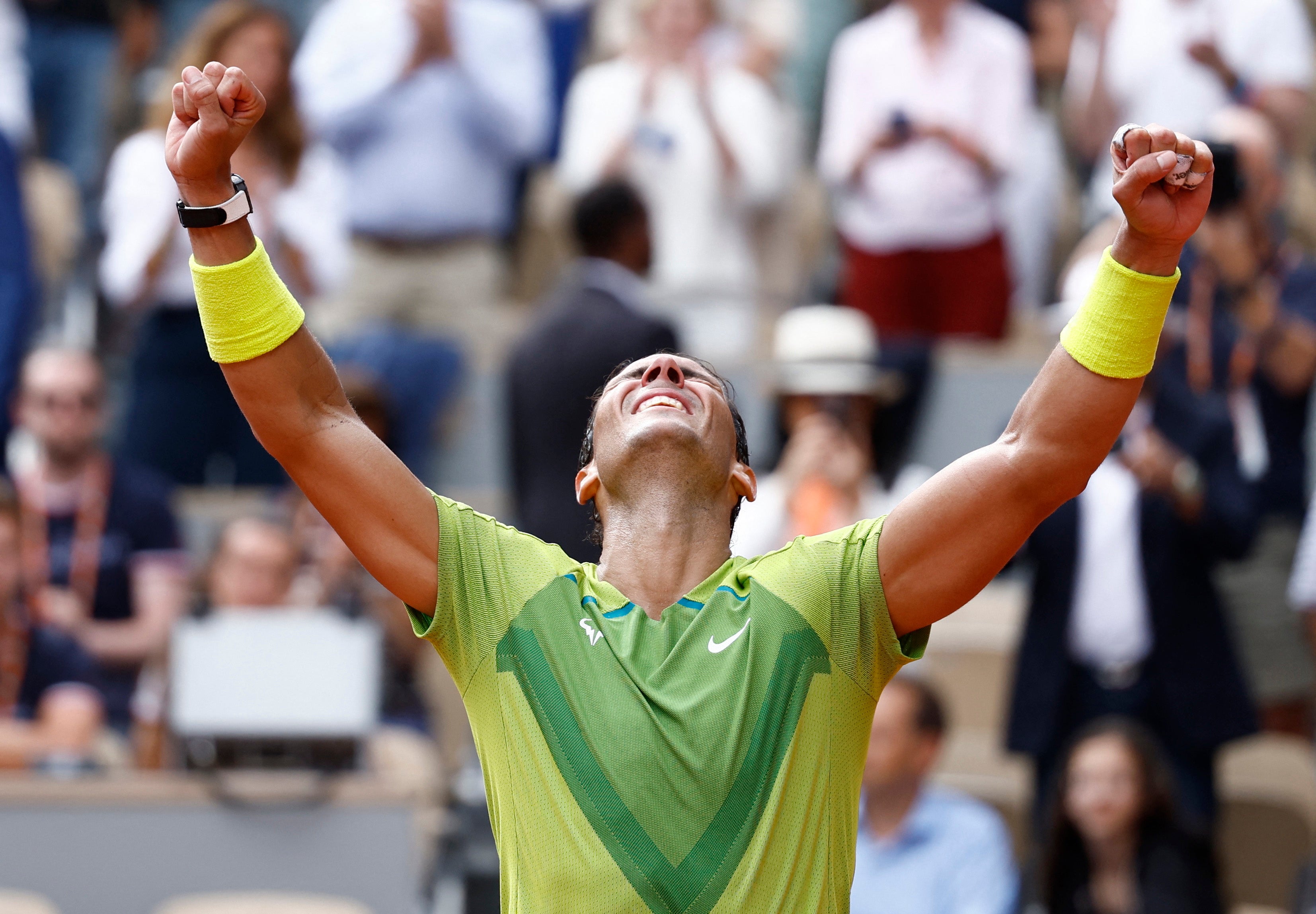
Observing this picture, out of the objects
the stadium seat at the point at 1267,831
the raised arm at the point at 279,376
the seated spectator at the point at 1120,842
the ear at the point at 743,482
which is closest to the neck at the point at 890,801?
the seated spectator at the point at 1120,842

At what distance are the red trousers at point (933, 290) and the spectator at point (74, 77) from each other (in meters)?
3.31

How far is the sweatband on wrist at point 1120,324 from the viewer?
8.71 ft

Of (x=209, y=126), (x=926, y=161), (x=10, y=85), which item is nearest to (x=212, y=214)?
(x=209, y=126)

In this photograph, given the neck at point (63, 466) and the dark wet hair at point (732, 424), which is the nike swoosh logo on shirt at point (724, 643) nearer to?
the dark wet hair at point (732, 424)

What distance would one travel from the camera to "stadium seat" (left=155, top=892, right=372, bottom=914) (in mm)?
5391

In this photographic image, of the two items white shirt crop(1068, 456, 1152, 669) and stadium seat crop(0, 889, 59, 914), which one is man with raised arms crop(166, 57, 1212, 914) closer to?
stadium seat crop(0, 889, 59, 914)

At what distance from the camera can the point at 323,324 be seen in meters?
7.94

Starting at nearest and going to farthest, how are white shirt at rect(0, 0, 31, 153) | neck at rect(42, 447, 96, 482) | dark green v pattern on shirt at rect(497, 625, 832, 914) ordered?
dark green v pattern on shirt at rect(497, 625, 832, 914) → neck at rect(42, 447, 96, 482) → white shirt at rect(0, 0, 31, 153)

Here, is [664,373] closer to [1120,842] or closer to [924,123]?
[1120,842]

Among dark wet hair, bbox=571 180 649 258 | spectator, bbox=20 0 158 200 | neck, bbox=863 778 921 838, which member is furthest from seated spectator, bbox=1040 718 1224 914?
spectator, bbox=20 0 158 200

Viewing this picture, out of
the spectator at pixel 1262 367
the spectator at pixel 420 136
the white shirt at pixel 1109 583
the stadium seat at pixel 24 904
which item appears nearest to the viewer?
the stadium seat at pixel 24 904

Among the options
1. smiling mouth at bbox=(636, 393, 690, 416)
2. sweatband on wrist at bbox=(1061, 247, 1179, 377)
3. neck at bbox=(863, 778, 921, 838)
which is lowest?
neck at bbox=(863, 778, 921, 838)

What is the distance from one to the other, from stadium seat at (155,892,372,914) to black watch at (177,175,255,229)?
10.1 ft

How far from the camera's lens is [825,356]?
6992mm
